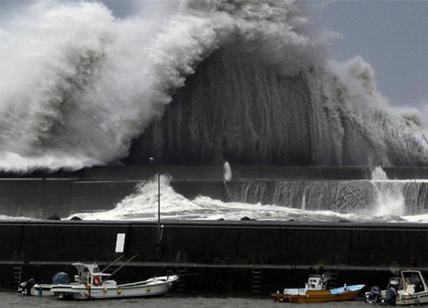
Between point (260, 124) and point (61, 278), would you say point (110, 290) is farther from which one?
point (260, 124)

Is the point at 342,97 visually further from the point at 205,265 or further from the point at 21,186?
the point at 205,265

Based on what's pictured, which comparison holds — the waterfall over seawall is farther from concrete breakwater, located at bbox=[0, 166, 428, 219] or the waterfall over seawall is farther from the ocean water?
the ocean water

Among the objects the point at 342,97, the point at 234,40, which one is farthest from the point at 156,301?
the point at 342,97

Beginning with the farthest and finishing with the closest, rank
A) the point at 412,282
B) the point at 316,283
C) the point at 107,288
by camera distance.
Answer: the point at 107,288 < the point at 316,283 < the point at 412,282

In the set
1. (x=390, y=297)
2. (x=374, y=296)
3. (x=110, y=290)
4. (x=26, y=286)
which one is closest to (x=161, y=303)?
(x=110, y=290)

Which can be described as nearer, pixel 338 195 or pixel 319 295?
pixel 319 295

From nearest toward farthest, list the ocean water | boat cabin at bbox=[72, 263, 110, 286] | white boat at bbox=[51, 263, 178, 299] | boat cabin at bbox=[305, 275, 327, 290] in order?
the ocean water, boat cabin at bbox=[305, 275, 327, 290], white boat at bbox=[51, 263, 178, 299], boat cabin at bbox=[72, 263, 110, 286]

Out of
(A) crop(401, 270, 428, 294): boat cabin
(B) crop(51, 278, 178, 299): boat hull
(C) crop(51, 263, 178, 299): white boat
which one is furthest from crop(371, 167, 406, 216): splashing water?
(B) crop(51, 278, 178, 299): boat hull
